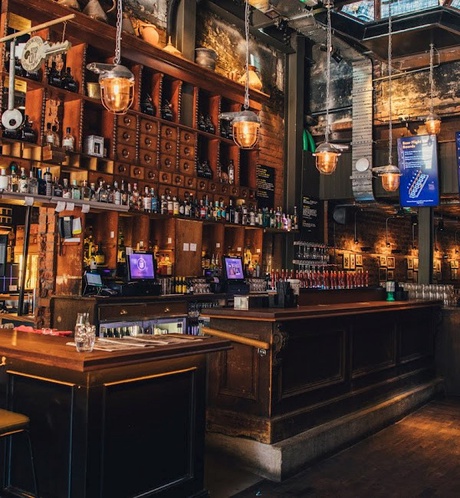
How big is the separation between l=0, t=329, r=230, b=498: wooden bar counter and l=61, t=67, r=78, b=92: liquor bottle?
366cm

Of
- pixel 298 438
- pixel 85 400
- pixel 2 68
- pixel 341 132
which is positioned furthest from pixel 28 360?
pixel 341 132

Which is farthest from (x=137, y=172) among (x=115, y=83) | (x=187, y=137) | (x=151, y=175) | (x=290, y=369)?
(x=290, y=369)

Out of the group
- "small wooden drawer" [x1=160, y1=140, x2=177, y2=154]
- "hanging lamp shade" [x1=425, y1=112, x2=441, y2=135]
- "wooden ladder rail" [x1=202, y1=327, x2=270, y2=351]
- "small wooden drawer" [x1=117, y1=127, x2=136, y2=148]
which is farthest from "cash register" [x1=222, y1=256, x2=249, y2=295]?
"hanging lamp shade" [x1=425, y1=112, x2=441, y2=135]

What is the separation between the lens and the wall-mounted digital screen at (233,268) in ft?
25.3

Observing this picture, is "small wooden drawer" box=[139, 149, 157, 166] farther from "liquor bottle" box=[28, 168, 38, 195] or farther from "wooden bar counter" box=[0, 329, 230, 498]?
"wooden bar counter" box=[0, 329, 230, 498]

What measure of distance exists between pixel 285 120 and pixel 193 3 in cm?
287

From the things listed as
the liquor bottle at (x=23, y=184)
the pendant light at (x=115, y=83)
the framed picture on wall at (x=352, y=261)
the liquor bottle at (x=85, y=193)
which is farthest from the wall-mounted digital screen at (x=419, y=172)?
the pendant light at (x=115, y=83)

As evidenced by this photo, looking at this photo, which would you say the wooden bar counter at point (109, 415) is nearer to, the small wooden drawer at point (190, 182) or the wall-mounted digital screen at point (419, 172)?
the small wooden drawer at point (190, 182)

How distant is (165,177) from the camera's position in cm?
735

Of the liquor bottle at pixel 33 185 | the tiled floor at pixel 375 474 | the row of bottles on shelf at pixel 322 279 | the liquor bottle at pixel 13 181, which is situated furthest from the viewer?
the row of bottles on shelf at pixel 322 279

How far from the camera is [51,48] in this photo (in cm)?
432

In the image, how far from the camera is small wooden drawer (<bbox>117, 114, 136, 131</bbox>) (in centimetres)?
677

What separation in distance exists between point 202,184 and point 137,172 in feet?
3.88

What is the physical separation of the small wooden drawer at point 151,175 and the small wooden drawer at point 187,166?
0.49m
